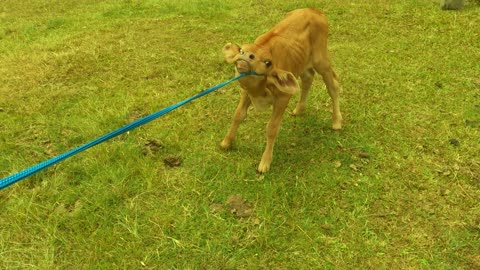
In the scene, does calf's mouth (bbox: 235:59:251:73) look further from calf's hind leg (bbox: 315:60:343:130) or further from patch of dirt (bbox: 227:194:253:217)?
calf's hind leg (bbox: 315:60:343:130)

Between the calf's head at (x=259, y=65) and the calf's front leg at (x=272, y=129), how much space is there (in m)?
0.35

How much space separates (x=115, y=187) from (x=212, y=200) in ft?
3.21

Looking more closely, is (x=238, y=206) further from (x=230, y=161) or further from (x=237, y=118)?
(x=237, y=118)

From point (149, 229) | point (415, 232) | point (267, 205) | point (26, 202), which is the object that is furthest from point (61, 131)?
point (415, 232)

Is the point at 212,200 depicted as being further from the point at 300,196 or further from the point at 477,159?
the point at 477,159

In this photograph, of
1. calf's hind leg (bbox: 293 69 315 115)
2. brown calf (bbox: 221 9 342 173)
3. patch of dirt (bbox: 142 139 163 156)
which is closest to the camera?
brown calf (bbox: 221 9 342 173)

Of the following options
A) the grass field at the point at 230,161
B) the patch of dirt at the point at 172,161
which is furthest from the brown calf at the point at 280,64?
the patch of dirt at the point at 172,161

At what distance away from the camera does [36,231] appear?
3721 mm

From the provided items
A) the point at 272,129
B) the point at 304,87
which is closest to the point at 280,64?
the point at 272,129

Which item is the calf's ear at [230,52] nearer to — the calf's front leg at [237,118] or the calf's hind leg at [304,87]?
the calf's front leg at [237,118]

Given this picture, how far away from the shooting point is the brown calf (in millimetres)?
3705

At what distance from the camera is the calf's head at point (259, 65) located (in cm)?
362

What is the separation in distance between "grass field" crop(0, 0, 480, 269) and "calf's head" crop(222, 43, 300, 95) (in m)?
1.07

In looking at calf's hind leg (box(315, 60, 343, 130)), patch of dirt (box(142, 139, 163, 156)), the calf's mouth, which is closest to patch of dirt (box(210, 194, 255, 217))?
patch of dirt (box(142, 139, 163, 156))
